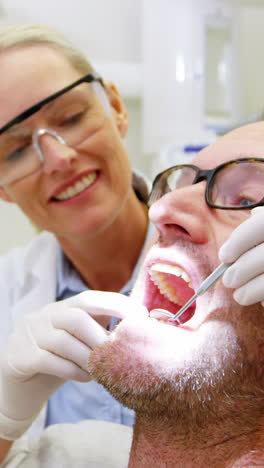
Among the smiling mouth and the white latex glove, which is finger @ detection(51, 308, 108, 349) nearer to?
the white latex glove

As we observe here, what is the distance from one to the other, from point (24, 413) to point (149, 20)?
6.66ft

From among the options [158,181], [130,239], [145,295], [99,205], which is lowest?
[130,239]

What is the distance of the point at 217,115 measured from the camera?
2.53 metres

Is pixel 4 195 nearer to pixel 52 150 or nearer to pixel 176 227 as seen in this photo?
pixel 52 150

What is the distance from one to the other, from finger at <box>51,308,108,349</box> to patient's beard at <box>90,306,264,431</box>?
20cm

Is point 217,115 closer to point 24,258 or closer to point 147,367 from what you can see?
point 24,258

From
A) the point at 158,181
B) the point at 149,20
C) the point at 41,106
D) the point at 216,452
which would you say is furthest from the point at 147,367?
the point at 149,20

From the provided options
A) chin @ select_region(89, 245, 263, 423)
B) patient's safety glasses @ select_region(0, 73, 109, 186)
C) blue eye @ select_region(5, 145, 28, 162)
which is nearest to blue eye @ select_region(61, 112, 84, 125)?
patient's safety glasses @ select_region(0, 73, 109, 186)

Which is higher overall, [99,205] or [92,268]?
[99,205]

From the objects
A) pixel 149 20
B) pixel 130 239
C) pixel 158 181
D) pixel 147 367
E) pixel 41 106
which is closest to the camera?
pixel 147 367

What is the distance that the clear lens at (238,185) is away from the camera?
28.6 inches

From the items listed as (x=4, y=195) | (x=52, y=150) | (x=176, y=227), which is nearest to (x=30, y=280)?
(x=4, y=195)

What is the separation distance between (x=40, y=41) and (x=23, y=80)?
17 centimetres

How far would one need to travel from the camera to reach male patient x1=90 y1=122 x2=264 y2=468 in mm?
656
